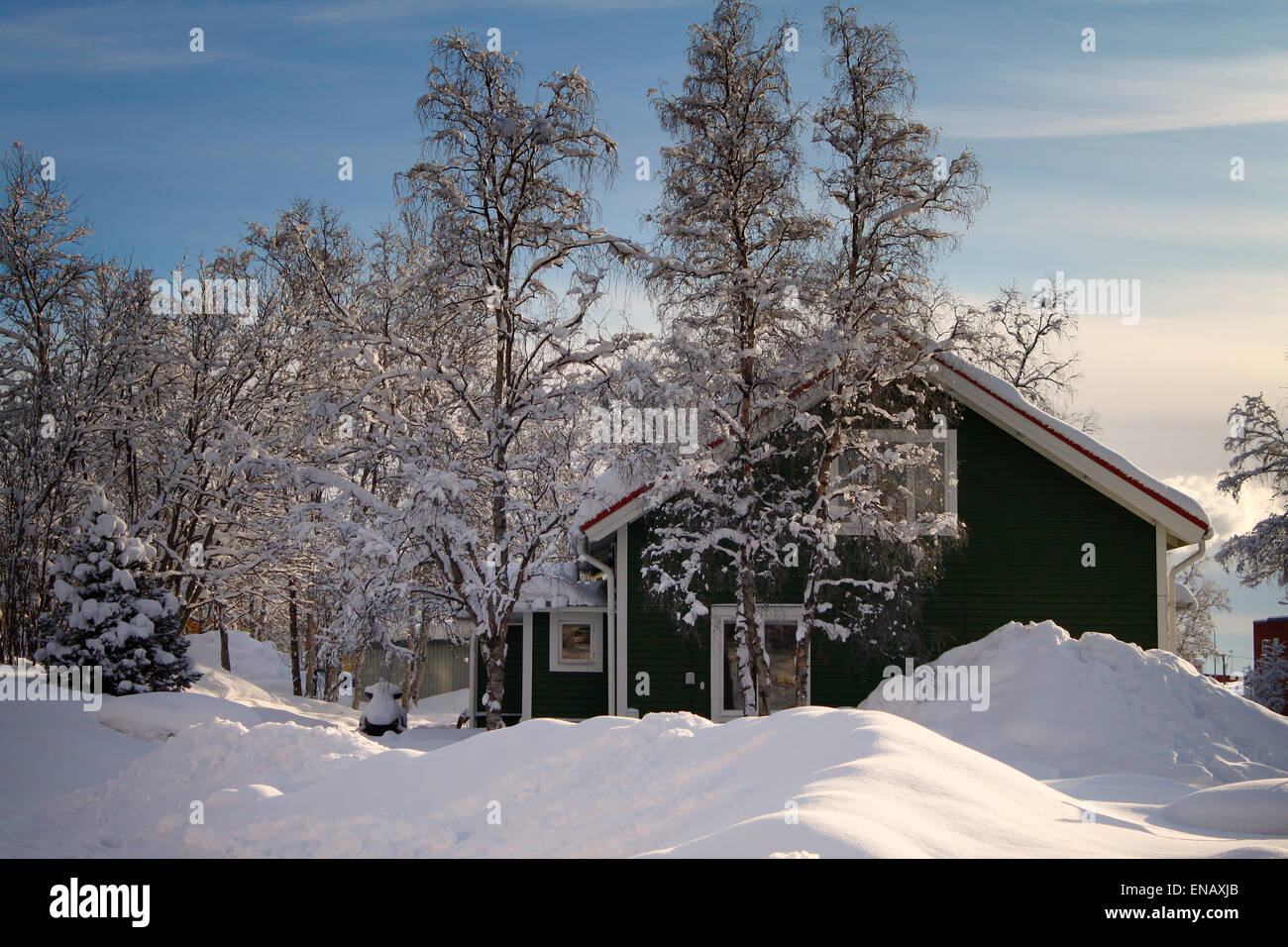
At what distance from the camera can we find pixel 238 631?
39906 mm

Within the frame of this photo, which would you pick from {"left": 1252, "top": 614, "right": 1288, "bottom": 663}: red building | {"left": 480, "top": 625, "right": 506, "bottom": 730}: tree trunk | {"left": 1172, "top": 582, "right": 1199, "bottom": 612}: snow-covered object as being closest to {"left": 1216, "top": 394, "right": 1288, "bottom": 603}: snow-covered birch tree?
{"left": 1252, "top": 614, "right": 1288, "bottom": 663}: red building

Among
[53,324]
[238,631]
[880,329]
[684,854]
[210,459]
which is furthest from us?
[238,631]

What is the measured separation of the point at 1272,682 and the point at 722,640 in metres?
19.6

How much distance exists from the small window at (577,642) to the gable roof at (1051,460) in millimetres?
2579

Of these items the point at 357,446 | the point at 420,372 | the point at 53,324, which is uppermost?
the point at 53,324

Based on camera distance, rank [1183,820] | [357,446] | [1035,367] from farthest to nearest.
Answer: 1. [1035,367]
2. [357,446]
3. [1183,820]

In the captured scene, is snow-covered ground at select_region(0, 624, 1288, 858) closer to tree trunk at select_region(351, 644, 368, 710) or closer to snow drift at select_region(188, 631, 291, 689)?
tree trunk at select_region(351, 644, 368, 710)

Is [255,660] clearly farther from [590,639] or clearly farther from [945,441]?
[945,441]

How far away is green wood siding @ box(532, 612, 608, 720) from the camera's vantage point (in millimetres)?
17312

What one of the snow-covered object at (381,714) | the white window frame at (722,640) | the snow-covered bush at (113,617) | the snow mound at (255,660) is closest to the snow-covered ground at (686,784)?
the snow-covered bush at (113,617)

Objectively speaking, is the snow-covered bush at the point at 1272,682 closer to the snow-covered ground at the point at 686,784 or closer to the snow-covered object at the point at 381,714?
the snow-covered ground at the point at 686,784

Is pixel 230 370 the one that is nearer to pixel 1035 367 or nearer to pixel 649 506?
pixel 649 506
